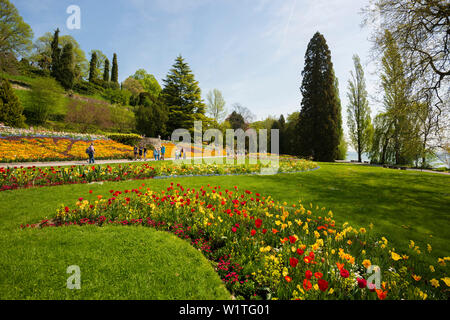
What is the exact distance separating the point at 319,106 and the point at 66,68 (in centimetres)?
5008

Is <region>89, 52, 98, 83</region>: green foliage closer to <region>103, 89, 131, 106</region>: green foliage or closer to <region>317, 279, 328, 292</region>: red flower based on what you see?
<region>103, 89, 131, 106</region>: green foliage

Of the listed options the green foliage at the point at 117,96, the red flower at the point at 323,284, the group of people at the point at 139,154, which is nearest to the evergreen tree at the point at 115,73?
the green foliage at the point at 117,96

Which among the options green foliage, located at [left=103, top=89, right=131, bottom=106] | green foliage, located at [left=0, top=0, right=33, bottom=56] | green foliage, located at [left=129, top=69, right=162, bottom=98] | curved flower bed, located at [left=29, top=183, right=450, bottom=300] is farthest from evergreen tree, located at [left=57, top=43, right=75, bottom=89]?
curved flower bed, located at [left=29, top=183, right=450, bottom=300]

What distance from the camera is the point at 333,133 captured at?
24484 millimetres

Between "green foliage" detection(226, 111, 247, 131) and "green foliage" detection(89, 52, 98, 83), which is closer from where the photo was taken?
"green foliage" detection(226, 111, 247, 131)

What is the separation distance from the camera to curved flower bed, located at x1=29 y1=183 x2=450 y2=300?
2189 mm

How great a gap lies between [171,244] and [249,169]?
8961 mm

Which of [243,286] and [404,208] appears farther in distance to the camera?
[404,208]

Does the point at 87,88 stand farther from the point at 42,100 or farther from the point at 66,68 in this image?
the point at 42,100

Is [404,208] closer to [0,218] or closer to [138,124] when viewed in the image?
[0,218]

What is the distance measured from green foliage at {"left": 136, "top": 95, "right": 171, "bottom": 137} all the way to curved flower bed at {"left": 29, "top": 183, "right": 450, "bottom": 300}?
26.4 metres

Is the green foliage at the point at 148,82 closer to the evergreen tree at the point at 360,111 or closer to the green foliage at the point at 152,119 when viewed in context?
the green foliage at the point at 152,119
